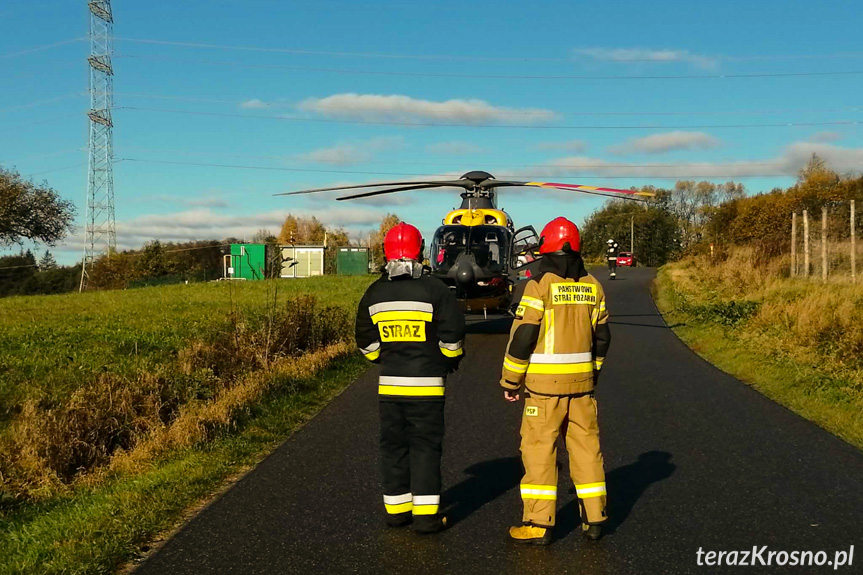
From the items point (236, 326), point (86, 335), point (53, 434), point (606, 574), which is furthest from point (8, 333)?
point (606, 574)

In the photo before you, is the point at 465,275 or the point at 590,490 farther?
the point at 465,275

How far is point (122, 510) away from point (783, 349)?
11.2 meters

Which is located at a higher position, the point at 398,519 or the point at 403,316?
the point at 403,316

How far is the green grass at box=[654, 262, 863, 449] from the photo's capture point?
965 cm

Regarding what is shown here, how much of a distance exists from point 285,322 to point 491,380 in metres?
5.09

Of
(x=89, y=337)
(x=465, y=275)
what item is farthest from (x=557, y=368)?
(x=89, y=337)

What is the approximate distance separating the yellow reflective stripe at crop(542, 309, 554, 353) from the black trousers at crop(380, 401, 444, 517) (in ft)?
2.63

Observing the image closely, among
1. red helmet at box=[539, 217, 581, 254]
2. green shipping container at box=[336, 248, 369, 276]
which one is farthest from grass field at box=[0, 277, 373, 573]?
green shipping container at box=[336, 248, 369, 276]

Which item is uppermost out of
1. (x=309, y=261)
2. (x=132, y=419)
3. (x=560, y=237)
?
(x=309, y=261)

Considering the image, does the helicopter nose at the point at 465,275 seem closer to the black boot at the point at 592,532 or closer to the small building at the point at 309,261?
the black boot at the point at 592,532

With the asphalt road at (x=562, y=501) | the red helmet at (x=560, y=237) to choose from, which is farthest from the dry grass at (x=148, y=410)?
the red helmet at (x=560, y=237)

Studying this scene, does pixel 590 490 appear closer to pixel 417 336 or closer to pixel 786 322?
pixel 417 336

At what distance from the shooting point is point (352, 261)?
70562 millimetres

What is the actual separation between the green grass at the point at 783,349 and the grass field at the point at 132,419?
6074mm
